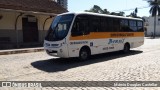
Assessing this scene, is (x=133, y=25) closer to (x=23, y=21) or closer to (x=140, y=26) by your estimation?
(x=140, y=26)

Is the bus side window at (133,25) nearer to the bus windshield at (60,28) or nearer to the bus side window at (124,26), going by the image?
the bus side window at (124,26)

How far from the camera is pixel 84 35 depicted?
543 inches

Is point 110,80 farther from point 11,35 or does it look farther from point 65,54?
point 11,35

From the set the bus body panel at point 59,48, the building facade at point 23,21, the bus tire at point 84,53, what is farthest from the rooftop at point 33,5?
the bus tire at point 84,53

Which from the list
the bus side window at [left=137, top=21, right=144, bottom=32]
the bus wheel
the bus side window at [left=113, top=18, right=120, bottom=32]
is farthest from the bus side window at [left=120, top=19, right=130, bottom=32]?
the bus side window at [left=137, top=21, right=144, bottom=32]

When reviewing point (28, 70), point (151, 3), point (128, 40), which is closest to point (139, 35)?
point (128, 40)

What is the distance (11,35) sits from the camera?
2431 centimetres

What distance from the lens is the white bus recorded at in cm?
1288

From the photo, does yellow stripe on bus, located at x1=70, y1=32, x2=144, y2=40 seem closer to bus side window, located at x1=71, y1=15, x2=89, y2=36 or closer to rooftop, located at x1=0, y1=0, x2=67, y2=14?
bus side window, located at x1=71, y1=15, x2=89, y2=36

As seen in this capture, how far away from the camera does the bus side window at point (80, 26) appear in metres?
13.2

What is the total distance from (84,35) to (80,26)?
0.60m

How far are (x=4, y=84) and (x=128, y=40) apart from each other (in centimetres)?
1205

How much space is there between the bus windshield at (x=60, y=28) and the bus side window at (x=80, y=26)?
352 mm

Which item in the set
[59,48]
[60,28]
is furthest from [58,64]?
[60,28]
